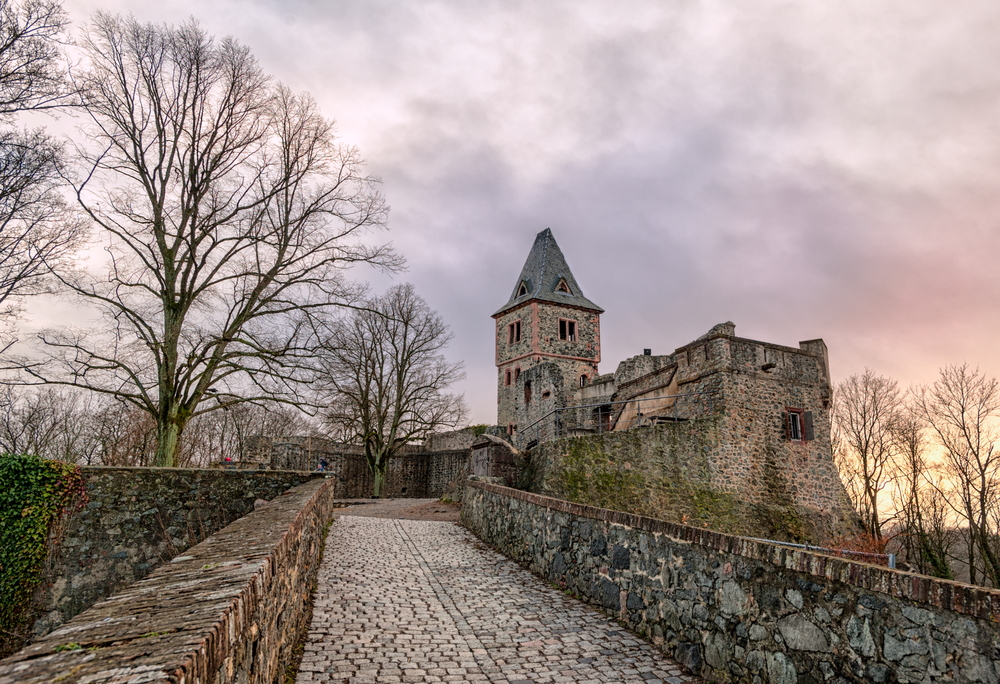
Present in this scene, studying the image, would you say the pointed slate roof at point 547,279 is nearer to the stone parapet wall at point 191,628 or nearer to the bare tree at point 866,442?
the bare tree at point 866,442

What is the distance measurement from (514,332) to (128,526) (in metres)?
29.9

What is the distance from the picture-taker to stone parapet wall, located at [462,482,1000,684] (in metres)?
2.94

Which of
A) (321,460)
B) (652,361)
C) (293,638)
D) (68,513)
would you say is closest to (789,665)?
(293,638)

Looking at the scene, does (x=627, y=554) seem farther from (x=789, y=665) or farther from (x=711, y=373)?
(x=711, y=373)

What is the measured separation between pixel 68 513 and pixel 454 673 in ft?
25.9

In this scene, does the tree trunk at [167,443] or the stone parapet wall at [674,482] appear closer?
the tree trunk at [167,443]

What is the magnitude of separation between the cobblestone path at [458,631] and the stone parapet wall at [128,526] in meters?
2.30

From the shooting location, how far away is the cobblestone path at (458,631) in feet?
15.0

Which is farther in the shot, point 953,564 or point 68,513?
point 953,564

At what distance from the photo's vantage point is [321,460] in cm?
2623

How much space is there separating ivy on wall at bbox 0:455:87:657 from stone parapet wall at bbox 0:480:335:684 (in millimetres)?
6206

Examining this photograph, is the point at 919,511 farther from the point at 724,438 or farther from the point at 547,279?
the point at 547,279

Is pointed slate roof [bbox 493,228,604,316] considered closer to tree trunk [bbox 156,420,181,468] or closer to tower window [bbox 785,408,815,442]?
tower window [bbox 785,408,815,442]

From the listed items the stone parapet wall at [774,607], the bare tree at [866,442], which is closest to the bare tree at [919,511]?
the bare tree at [866,442]
